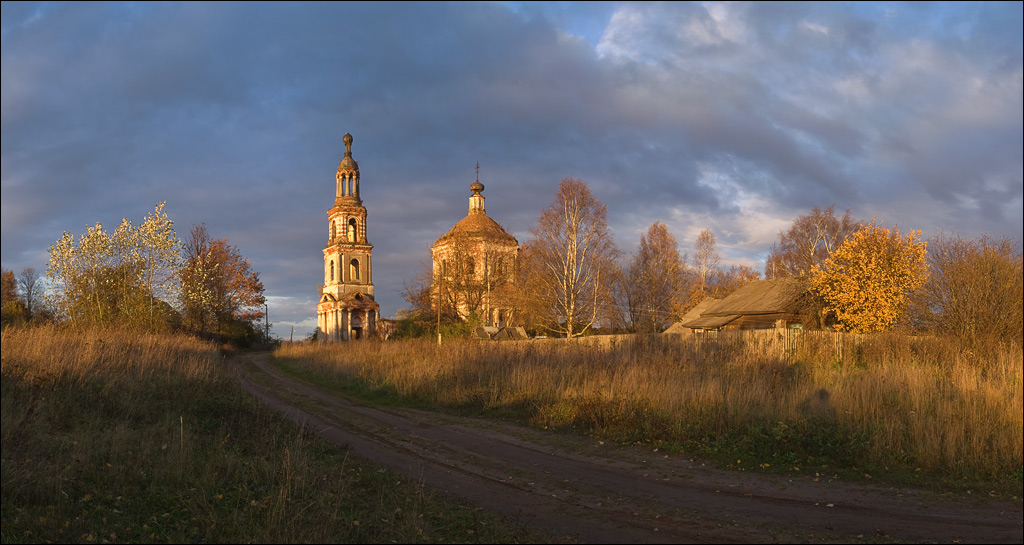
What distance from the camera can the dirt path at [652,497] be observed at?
648cm

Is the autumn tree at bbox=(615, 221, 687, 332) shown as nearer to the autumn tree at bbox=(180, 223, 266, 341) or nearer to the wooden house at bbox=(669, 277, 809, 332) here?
the wooden house at bbox=(669, 277, 809, 332)

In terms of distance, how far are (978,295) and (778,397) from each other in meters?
3.65

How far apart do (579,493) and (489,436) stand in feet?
14.6

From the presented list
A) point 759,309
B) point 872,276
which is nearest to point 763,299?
point 759,309

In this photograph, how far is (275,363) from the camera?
37.8 m

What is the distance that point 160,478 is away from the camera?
7.69m

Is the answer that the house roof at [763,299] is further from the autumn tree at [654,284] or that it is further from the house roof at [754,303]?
the autumn tree at [654,284]

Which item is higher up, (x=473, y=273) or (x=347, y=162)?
(x=347, y=162)

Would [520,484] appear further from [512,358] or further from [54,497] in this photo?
[512,358]

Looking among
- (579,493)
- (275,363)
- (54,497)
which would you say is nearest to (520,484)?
(579,493)

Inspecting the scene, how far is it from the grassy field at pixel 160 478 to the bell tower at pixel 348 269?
1600 inches

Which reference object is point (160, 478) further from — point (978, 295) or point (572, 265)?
point (572, 265)

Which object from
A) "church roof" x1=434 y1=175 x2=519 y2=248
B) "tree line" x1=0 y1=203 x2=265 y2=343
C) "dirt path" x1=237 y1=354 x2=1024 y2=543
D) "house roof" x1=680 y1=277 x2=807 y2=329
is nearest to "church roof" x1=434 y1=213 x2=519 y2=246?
"church roof" x1=434 y1=175 x2=519 y2=248

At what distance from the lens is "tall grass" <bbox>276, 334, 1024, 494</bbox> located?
9109 millimetres
